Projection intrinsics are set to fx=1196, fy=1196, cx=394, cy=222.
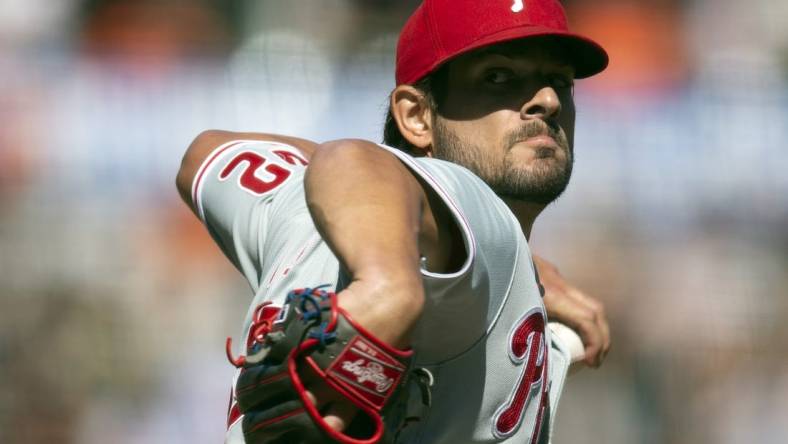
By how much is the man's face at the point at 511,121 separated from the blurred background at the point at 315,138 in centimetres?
290

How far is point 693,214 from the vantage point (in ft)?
18.0

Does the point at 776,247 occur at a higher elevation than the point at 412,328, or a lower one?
lower

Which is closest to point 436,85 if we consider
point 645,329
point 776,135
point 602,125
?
point 645,329

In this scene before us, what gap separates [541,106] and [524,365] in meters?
0.49

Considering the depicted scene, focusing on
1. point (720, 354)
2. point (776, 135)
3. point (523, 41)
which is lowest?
point (720, 354)

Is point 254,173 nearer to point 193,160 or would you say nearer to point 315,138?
point 193,160

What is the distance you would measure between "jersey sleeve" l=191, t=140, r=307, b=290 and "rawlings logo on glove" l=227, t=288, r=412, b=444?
2.74ft

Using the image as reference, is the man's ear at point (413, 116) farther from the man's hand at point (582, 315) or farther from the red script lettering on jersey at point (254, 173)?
the man's hand at point (582, 315)

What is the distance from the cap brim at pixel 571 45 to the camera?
6.64 ft

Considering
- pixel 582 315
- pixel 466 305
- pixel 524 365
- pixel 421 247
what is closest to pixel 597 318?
pixel 582 315

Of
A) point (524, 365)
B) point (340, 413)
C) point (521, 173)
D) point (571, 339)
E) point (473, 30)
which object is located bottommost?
point (571, 339)

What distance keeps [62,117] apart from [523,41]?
11.9ft

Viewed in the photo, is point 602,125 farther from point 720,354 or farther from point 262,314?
point 262,314

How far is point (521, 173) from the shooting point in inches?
80.2
